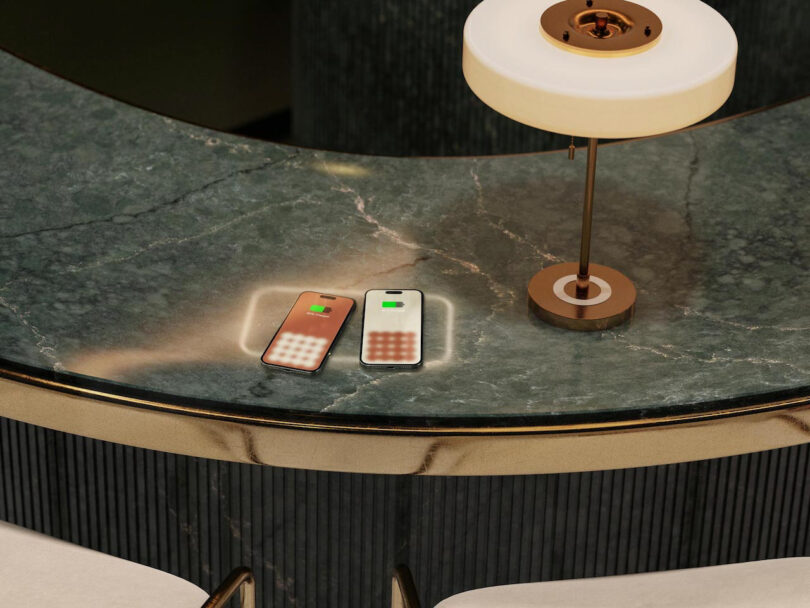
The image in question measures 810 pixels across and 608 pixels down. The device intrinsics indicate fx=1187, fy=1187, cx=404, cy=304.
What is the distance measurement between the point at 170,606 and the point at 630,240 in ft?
2.63

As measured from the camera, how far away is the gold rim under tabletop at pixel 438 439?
1.33 meters

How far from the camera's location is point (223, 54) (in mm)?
3762

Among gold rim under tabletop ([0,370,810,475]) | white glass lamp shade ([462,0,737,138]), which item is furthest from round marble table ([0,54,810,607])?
white glass lamp shade ([462,0,737,138])

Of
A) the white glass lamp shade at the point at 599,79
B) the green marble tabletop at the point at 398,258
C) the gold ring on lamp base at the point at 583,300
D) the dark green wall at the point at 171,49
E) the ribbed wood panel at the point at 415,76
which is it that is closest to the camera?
the white glass lamp shade at the point at 599,79

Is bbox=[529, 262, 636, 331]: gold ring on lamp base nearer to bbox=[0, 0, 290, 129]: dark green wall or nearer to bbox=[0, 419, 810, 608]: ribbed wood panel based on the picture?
bbox=[0, 419, 810, 608]: ribbed wood panel

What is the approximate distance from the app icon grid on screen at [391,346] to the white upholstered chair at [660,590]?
0.26 metres

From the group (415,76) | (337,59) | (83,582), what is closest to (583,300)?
(83,582)

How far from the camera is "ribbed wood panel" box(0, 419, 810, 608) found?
1.66 metres

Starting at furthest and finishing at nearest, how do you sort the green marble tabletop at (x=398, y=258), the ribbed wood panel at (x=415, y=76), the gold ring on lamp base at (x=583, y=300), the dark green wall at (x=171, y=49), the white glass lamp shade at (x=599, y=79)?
the dark green wall at (x=171, y=49), the ribbed wood panel at (x=415, y=76), the gold ring on lamp base at (x=583, y=300), the green marble tabletop at (x=398, y=258), the white glass lamp shade at (x=599, y=79)

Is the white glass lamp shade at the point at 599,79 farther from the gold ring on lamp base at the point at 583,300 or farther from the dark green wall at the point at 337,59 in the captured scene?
the dark green wall at the point at 337,59

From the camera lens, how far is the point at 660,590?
51.1 inches

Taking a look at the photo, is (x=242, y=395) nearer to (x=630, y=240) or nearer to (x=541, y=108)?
(x=541, y=108)

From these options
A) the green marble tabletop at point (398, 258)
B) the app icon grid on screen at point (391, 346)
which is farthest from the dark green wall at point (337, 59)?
the app icon grid on screen at point (391, 346)

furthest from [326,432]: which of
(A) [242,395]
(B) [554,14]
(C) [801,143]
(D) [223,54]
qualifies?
(D) [223,54]
